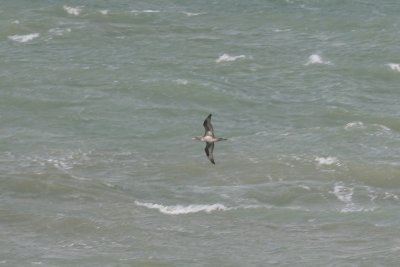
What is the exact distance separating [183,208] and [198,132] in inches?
412

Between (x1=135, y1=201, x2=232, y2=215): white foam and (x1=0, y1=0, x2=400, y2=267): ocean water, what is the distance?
0.08 metres

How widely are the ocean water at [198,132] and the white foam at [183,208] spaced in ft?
0.25

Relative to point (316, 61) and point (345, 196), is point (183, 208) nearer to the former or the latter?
point (345, 196)

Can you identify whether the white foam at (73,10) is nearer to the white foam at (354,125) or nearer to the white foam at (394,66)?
the white foam at (394,66)

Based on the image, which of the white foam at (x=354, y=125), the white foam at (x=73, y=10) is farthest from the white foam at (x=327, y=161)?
the white foam at (x=73, y=10)

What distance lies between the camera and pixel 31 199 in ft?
158

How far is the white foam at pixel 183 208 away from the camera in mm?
46812

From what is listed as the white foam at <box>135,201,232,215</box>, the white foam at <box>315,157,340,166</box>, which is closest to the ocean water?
the white foam at <box>135,201,232,215</box>

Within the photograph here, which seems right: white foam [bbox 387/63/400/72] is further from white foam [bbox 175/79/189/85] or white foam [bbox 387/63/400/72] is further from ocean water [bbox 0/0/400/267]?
white foam [bbox 175/79/189/85]

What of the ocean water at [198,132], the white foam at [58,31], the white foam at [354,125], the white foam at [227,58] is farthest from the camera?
the white foam at [58,31]

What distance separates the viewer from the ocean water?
43.8 metres

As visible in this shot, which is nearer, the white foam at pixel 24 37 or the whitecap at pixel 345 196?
the whitecap at pixel 345 196

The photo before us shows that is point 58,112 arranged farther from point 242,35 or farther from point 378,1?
point 378,1

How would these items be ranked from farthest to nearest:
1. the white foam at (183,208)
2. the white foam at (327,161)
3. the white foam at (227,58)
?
1. the white foam at (227,58)
2. the white foam at (327,161)
3. the white foam at (183,208)
